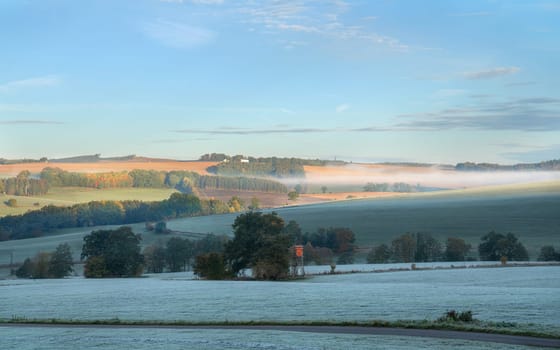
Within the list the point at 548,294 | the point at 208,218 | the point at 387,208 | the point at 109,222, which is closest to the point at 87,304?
the point at 548,294

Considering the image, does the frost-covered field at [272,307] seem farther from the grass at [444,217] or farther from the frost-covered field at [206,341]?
the grass at [444,217]

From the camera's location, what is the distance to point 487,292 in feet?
165

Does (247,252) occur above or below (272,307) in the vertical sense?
above

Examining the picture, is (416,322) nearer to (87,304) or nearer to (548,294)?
(548,294)

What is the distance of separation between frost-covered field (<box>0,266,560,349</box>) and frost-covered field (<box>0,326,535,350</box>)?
4 centimetres

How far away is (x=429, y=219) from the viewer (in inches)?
5851

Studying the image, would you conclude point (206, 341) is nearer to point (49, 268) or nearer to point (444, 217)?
point (49, 268)

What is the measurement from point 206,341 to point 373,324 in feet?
27.5

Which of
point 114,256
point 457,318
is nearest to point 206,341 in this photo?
point 457,318

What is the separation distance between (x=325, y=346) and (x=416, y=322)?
766 cm

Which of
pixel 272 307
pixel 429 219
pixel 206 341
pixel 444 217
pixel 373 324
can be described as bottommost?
pixel 272 307

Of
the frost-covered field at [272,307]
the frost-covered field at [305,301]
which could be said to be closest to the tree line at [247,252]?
the frost-covered field at [272,307]

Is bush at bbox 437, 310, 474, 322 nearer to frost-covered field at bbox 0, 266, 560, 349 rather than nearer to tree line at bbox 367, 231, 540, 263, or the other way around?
frost-covered field at bbox 0, 266, 560, 349

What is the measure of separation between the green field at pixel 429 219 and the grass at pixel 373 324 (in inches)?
3130
